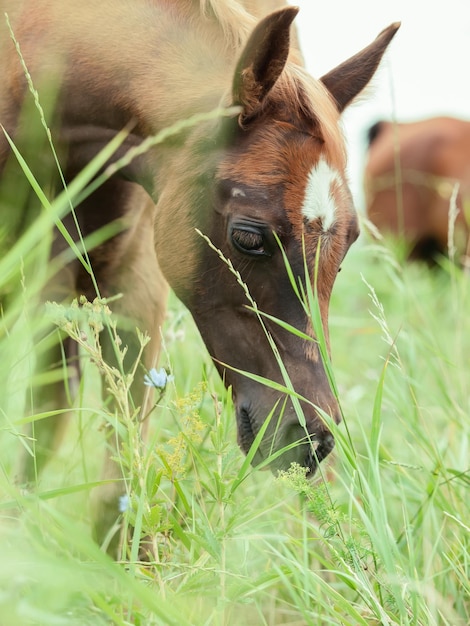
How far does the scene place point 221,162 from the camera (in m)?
2.14

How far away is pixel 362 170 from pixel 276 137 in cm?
732

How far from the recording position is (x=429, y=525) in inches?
82.3

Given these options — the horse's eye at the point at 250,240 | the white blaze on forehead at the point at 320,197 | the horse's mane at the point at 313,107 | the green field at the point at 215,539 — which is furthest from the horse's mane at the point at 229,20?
the green field at the point at 215,539

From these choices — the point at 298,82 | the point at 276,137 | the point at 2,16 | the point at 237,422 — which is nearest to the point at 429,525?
the point at 237,422

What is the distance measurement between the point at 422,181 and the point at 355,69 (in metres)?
5.98

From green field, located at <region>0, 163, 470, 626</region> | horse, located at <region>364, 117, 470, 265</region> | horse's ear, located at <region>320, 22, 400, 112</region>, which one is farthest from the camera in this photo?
horse, located at <region>364, 117, 470, 265</region>

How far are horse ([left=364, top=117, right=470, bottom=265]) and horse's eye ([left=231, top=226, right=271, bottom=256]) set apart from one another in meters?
6.35

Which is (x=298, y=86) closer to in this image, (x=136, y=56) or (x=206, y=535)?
(x=136, y=56)

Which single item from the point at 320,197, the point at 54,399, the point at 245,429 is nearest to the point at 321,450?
the point at 245,429

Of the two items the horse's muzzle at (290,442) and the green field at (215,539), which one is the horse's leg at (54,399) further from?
the horse's muzzle at (290,442)

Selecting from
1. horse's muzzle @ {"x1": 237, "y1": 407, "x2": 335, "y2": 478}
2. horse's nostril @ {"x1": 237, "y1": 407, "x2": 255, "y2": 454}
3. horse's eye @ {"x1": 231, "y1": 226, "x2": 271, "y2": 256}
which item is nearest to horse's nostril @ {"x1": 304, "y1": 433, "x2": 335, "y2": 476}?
horse's muzzle @ {"x1": 237, "y1": 407, "x2": 335, "y2": 478}

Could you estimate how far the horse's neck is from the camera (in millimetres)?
2270

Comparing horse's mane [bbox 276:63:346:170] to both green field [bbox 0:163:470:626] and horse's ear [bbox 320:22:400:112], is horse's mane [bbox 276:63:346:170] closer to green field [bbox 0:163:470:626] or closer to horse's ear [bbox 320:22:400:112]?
horse's ear [bbox 320:22:400:112]

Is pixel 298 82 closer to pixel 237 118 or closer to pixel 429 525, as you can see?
pixel 237 118
